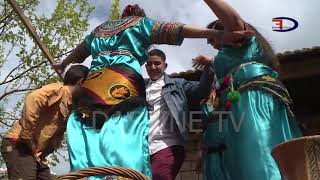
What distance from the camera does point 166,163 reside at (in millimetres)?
3057

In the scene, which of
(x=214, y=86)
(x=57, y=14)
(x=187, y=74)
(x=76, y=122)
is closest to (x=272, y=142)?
(x=214, y=86)

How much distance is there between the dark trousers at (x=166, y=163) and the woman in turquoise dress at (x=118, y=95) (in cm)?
25

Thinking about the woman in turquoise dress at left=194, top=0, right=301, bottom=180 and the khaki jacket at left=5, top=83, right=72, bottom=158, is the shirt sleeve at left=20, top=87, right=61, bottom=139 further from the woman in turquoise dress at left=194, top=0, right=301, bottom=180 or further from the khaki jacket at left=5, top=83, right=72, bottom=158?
the woman in turquoise dress at left=194, top=0, right=301, bottom=180

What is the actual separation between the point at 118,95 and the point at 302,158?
1203 millimetres

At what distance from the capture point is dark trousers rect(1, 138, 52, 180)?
3512mm

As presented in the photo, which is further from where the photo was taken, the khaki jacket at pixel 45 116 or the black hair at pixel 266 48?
the khaki jacket at pixel 45 116

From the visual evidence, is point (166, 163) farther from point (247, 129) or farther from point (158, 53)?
point (158, 53)

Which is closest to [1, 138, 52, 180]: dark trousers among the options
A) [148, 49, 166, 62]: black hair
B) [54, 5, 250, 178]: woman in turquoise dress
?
[54, 5, 250, 178]: woman in turquoise dress

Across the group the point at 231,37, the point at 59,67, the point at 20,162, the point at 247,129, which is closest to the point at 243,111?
the point at 247,129

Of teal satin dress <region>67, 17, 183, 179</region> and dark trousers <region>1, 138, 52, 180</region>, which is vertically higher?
teal satin dress <region>67, 17, 183, 179</region>

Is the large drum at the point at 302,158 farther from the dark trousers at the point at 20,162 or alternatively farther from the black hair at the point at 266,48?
the dark trousers at the point at 20,162

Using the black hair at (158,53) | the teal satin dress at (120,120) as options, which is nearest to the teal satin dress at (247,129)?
the teal satin dress at (120,120)

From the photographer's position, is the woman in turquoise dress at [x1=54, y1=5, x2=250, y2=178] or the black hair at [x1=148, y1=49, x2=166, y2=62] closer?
the woman in turquoise dress at [x1=54, y1=5, x2=250, y2=178]

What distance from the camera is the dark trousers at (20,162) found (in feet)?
11.5
